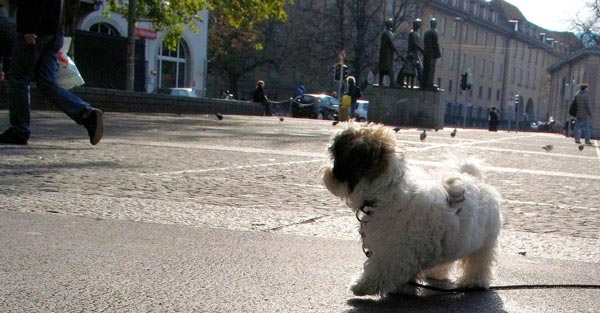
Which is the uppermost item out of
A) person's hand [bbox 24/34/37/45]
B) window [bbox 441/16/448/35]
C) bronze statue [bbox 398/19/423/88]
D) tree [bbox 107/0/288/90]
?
window [bbox 441/16/448/35]

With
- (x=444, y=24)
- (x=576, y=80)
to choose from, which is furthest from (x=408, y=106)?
(x=576, y=80)

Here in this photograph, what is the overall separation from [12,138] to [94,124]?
101 centimetres

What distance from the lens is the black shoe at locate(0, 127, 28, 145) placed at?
1021 centimetres

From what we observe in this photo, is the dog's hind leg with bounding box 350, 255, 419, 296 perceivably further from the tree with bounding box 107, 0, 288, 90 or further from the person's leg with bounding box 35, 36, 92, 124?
the tree with bounding box 107, 0, 288, 90

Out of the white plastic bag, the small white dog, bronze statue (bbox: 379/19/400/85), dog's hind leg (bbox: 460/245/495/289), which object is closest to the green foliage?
bronze statue (bbox: 379/19/400/85)

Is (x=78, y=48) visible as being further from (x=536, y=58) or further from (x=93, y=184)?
(x=536, y=58)

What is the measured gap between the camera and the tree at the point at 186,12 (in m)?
29.1

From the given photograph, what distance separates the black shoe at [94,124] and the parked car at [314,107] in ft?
132

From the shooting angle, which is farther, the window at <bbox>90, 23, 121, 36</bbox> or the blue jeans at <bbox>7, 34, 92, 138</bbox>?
the window at <bbox>90, 23, 121, 36</bbox>

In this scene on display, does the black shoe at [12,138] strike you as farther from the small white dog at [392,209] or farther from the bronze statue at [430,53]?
the bronze statue at [430,53]

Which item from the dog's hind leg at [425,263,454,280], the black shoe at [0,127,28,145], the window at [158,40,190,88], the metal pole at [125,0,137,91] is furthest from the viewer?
the window at [158,40,190,88]

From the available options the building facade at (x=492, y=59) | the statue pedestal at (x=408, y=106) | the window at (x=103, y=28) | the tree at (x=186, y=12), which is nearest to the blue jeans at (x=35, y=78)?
the tree at (x=186, y=12)

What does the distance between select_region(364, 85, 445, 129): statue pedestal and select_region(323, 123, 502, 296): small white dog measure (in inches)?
1150

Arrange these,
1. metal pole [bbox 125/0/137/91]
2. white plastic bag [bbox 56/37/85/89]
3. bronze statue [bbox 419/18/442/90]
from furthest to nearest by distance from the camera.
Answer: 1. bronze statue [bbox 419/18/442/90]
2. metal pole [bbox 125/0/137/91]
3. white plastic bag [bbox 56/37/85/89]
